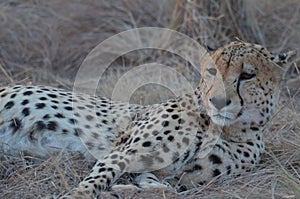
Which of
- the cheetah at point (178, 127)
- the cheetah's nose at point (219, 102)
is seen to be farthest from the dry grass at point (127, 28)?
the cheetah's nose at point (219, 102)

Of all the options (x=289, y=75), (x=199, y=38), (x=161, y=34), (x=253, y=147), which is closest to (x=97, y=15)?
(x=161, y=34)

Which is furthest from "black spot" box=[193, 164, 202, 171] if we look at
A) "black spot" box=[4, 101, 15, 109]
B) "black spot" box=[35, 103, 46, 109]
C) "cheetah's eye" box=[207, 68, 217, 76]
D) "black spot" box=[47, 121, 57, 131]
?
"black spot" box=[4, 101, 15, 109]

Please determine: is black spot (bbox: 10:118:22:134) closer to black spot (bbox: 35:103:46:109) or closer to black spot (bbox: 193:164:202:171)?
black spot (bbox: 35:103:46:109)

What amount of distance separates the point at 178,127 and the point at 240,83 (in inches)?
16.5

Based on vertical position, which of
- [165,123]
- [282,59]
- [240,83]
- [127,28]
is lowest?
[127,28]

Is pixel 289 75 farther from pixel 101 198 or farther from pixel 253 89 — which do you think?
pixel 101 198

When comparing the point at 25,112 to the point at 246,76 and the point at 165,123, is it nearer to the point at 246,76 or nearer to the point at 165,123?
the point at 165,123

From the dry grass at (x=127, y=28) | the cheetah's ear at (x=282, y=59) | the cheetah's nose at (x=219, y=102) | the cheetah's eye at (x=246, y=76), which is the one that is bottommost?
the dry grass at (x=127, y=28)

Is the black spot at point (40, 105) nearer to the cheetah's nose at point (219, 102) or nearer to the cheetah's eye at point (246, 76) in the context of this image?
the cheetah's nose at point (219, 102)

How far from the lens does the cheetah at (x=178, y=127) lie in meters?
3.43

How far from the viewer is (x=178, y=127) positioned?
3.58 metres

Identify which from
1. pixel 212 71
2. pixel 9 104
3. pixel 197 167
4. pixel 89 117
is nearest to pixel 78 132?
pixel 89 117

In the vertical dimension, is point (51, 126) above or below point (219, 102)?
below

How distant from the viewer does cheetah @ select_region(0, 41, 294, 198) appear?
343 centimetres
